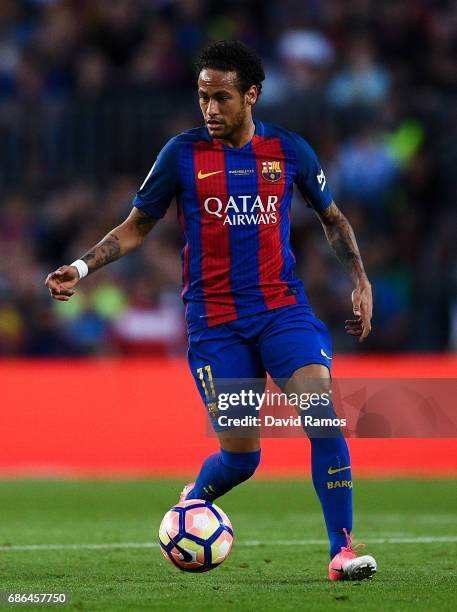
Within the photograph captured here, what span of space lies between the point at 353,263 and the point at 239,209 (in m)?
0.66

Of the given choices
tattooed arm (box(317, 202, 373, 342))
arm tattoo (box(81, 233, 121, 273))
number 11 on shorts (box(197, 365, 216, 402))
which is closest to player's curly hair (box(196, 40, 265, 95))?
tattooed arm (box(317, 202, 373, 342))

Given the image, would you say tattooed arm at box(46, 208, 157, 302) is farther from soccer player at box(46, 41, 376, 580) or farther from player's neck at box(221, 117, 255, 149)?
player's neck at box(221, 117, 255, 149)

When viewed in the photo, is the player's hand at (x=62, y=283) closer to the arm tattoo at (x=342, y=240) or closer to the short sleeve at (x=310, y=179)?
the short sleeve at (x=310, y=179)

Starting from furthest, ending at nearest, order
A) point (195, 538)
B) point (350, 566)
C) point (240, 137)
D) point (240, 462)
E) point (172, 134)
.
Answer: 1. point (172, 134)
2. point (240, 137)
3. point (240, 462)
4. point (195, 538)
5. point (350, 566)

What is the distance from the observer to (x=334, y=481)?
6676 millimetres

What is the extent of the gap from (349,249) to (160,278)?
8.03 m

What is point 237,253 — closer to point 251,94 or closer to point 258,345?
point 258,345

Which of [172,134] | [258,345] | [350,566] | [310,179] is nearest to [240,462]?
[258,345]

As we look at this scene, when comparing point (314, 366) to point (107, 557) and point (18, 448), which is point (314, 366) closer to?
point (107, 557)

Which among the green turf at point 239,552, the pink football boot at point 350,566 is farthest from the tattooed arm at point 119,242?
the pink football boot at point 350,566

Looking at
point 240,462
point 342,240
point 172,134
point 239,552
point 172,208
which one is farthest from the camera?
point 172,134

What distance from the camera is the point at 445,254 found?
48.9 ft

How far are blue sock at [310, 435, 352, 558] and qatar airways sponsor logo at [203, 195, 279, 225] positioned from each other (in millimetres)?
1113

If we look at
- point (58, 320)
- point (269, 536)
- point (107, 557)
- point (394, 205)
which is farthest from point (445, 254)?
point (107, 557)
